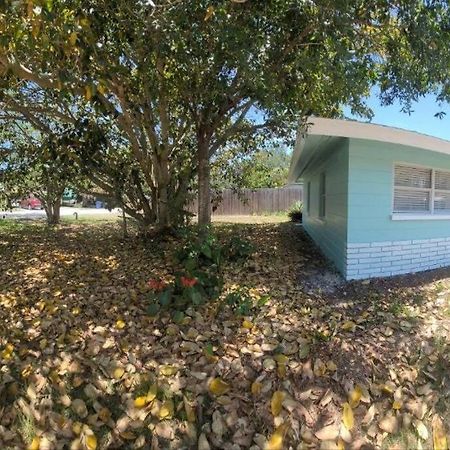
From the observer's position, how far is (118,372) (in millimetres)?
3396

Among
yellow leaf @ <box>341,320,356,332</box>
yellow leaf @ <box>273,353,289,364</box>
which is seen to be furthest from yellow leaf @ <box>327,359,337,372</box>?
yellow leaf @ <box>341,320,356,332</box>

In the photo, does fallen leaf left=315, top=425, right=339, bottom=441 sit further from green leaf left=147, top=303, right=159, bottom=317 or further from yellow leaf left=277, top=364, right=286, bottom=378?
green leaf left=147, top=303, right=159, bottom=317

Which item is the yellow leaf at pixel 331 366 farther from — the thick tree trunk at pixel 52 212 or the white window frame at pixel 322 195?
the thick tree trunk at pixel 52 212

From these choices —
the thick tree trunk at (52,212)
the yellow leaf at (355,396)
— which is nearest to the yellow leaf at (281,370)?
the yellow leaf at (355,396)

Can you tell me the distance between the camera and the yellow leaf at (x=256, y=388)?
321 cm

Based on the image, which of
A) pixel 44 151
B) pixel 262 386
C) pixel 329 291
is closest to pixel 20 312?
pixel 262 386

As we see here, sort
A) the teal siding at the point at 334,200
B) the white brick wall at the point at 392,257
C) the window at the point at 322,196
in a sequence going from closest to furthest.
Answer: the white brick wall at the point at 392,257 → the teal siding at the point at 334,200 → the window at the point at 322,196

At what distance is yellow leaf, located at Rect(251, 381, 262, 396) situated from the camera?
3213 millimetres

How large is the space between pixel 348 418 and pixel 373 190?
13.4 feet

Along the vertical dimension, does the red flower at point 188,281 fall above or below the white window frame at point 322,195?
below

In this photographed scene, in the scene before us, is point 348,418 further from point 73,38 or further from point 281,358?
point 73,38

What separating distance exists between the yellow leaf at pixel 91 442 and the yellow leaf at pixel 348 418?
175 centimetres

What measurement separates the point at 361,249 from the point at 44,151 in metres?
5.51

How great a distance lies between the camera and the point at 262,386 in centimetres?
328
